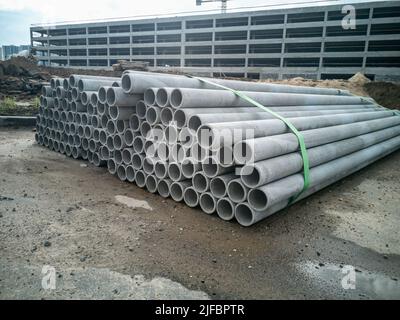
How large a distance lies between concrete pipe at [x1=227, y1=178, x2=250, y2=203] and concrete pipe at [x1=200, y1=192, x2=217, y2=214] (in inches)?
14.0

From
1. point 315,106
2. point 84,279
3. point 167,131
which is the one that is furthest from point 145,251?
point 315,106

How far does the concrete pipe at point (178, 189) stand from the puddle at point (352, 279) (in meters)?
2.15

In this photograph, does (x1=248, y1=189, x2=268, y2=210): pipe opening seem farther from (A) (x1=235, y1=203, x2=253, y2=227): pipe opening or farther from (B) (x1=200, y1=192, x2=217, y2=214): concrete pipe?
(B) (x1=200, y1=192, x2=217, y2=214): concrete pipe

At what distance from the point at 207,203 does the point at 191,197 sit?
1.08ft

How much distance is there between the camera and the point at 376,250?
12.4ft

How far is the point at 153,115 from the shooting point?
523cm

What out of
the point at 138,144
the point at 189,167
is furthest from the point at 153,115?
the point at 189,167

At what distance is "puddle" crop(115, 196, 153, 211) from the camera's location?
188 inches

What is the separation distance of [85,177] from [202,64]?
144ft

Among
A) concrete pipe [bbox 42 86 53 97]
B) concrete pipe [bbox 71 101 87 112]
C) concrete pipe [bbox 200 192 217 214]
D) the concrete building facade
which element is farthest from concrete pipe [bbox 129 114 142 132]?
the concrete building facade

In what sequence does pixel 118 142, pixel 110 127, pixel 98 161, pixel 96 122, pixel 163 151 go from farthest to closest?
1. pixel 98 161
2. pixel 96 122
3. pixel 110 127
4. pixel 118 142
5. pixel 163 151

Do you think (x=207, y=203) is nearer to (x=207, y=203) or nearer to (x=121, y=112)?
(x=207, y=203)

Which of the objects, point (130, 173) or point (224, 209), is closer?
point (224, 209)
